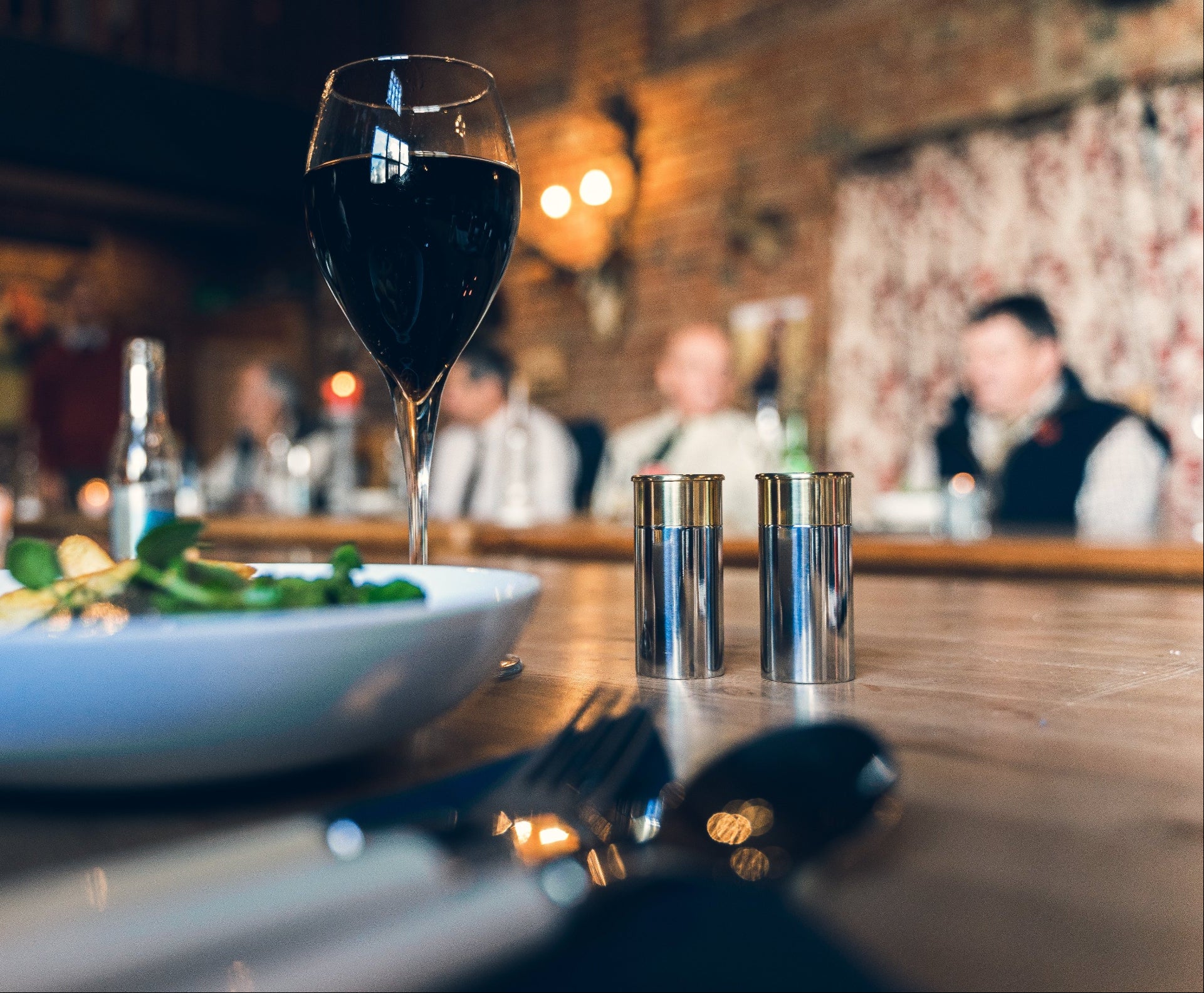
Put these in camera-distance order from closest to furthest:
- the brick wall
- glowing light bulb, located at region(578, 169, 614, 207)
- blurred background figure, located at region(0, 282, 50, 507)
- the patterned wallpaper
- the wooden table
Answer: the wooden table < the patterned wallpaper < the brick wall < glowing light bulb, located at region(578, 169, 614, 207) < blurred background figure, located at region(0, 282, 50, 507)

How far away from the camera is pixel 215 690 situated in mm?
234

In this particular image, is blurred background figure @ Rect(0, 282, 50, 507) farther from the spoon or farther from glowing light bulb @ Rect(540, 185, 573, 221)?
the spoon

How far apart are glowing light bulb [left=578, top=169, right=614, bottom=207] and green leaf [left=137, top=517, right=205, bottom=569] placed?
14.6 ft

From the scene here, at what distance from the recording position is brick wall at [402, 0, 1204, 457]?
3.61 metres


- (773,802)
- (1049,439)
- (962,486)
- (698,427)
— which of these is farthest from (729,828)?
(698,427)

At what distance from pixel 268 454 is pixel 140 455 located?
2543mm

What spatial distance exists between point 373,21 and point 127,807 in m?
6.41

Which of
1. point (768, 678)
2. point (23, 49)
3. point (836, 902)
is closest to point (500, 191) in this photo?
point (768, 678)

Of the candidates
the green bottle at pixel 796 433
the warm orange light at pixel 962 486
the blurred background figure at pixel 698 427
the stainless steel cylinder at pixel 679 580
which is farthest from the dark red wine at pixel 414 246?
the green bottle at pixel 796 433

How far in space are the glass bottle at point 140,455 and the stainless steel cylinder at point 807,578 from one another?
30.1 inches

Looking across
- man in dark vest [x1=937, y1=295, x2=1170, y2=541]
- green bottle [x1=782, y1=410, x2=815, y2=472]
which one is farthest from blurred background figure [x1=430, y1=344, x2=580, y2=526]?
man in dark vest [x1=937, y1=295, x2=1170, y2=541]

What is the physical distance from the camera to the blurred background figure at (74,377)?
6.64 m

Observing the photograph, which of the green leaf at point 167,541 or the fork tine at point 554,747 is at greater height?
the green leaf at point 167,541

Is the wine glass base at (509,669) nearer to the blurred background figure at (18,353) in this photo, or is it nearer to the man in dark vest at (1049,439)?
the man in dark vest at (1049,439)
